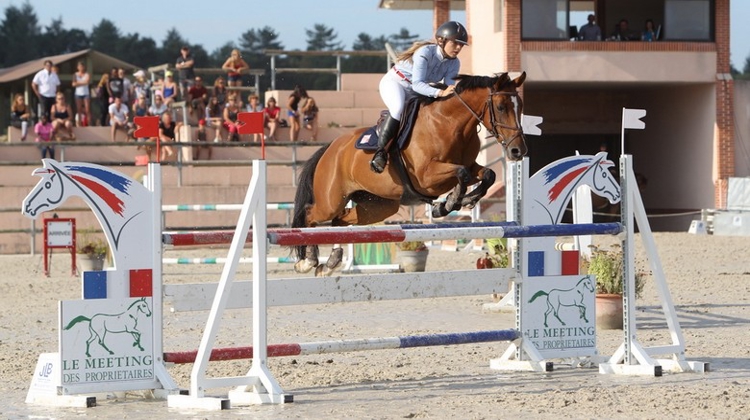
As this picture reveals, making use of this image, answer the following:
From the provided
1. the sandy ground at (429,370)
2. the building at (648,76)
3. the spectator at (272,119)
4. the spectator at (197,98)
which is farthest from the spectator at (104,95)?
the sandy ground at (429,370)

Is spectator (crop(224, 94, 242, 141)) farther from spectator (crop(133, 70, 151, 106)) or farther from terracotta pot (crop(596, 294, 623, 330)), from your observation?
terracotta pot (crop(596, 294, 623, 330))

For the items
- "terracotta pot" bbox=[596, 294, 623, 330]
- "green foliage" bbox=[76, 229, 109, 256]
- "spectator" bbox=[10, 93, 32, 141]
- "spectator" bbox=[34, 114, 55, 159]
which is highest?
"spectator" bbox=[10, 93, 32, 141]

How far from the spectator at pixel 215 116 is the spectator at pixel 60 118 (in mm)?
2618

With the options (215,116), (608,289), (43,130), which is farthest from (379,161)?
(215,116)

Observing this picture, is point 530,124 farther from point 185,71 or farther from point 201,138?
point 185,71

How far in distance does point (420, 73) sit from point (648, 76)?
1706 cm

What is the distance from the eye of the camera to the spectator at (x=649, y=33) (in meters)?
25.1

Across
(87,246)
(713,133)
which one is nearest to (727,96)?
(713,133)

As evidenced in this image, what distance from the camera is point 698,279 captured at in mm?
13930

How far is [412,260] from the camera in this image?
49.6ft

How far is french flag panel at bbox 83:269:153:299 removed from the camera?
609cm

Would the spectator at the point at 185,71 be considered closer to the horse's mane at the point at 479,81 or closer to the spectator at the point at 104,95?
the spectator at the point at 104,95

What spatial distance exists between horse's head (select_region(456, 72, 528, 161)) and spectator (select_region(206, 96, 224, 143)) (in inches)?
611

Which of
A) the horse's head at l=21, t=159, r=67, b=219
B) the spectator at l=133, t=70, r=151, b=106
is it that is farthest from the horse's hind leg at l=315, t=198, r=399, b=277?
the spectator at l=133, t=70, r=151, b=106
